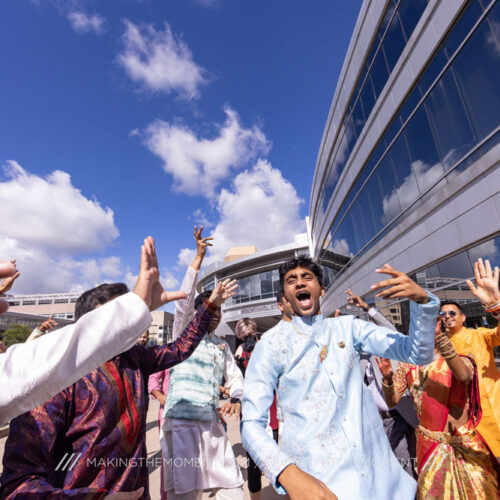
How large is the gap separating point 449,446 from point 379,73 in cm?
969

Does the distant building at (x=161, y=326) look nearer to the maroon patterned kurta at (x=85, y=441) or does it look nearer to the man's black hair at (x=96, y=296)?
the man's black hair at (x=96, y=296)

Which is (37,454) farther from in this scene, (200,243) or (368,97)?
(368,97)

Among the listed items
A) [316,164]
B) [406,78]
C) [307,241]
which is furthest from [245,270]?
[406,78]

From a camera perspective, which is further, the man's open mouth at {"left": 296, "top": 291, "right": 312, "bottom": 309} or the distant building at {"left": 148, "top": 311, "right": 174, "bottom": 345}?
the distant building at {"left": 148, "top": 311, "right": 174, "bottom": 345}

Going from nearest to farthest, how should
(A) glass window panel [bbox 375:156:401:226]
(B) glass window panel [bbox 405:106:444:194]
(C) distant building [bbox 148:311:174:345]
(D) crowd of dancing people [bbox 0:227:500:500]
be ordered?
1. (D) crowd of dancing people [bbox 0:227:500:500]
2. (B) glass window panel [bbox 405:106:444:194]
3. (A) glass window panel [bbox 375:156:401:226]
4. (C) distant building [bbox 148:311:174:345]

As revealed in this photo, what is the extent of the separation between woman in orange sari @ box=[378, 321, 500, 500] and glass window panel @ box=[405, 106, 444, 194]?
17.1 feet

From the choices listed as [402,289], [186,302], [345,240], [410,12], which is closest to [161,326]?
[345,240]

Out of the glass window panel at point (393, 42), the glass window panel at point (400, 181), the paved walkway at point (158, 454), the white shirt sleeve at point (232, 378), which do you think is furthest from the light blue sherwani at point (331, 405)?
the glass window panel at point (393, 42)

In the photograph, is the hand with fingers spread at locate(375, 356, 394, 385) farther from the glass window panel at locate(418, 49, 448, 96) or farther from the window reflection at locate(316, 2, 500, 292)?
the glass window panel at locate(418, 49, 448, 96)

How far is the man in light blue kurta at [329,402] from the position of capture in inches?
53.9

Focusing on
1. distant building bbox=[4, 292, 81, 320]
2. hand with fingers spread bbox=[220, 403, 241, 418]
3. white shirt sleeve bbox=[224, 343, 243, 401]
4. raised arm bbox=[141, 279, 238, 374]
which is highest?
distant building bbox=[4, 292, 81, 320]

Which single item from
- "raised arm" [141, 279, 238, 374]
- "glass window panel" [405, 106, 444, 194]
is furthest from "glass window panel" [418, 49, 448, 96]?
"raised arm" [141, 279, 238, 374]

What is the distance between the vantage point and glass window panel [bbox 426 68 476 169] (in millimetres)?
5598

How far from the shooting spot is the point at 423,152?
689cm
